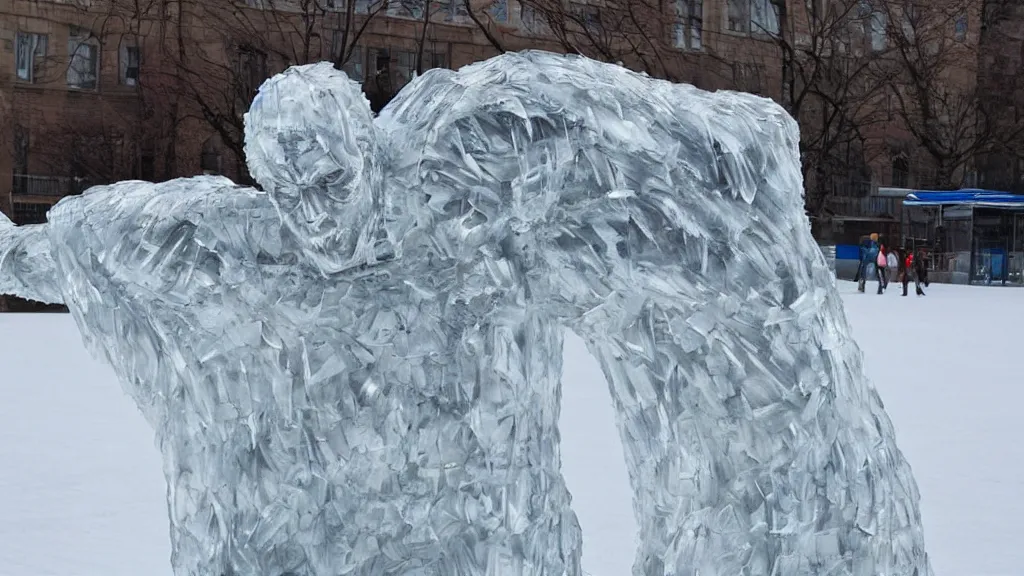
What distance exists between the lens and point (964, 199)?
1683 cm

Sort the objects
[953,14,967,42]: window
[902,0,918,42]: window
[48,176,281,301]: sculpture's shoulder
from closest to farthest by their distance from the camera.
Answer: [48,176,281,301]: sculpture's shoulder < [902,0,918,42]: window < [953,14,967,42]: window

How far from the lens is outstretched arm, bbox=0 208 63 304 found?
1.18 metres

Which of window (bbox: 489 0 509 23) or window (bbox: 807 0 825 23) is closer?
window (bbox: 489 0 509 23)

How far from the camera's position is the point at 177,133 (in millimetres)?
10664

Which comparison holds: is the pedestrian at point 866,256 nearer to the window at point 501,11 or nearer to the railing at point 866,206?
the window at point 501,11

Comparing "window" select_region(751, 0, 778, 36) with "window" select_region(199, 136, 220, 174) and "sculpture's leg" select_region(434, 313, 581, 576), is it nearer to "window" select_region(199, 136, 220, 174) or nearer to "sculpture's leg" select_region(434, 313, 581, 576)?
"window" select_region(199, 136, 220, 174)

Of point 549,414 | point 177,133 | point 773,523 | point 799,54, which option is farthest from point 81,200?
point 799,54

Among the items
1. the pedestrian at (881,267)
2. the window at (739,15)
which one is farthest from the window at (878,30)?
the pedestrian at (881,267)

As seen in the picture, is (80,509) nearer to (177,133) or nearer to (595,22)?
(177,133)

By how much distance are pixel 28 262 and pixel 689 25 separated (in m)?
12.7

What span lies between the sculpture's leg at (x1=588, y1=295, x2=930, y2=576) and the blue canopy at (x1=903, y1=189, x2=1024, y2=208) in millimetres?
16564

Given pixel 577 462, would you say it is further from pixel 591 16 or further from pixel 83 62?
pixel 83 62

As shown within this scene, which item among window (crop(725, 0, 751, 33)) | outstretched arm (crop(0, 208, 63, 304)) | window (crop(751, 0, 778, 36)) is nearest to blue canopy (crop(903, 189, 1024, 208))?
window (crop(751, 0, 778, 36))

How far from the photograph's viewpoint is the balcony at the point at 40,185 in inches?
444
